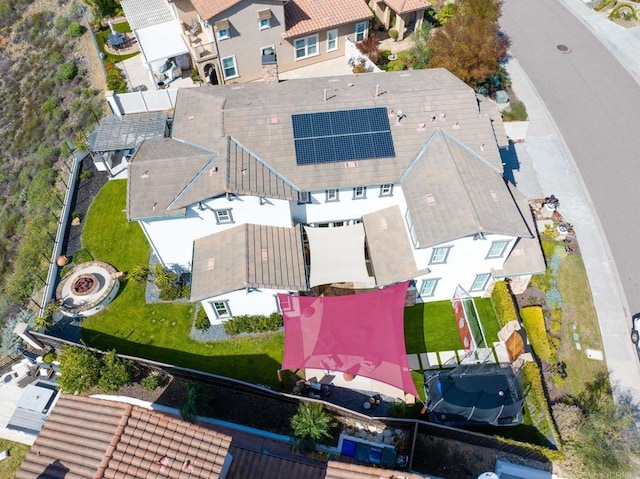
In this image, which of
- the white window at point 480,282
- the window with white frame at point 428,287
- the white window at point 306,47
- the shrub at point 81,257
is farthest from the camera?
the white window at point 306,47

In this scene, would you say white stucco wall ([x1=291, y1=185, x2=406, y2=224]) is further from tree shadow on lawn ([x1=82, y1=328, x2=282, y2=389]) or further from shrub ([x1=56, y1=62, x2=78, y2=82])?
shrub ([x1=56, y1=62, x2=78, y2=82])

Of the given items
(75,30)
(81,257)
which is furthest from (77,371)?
(75,30)

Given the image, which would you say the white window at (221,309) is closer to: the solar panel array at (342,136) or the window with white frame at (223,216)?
the window with white frame at (223,216)

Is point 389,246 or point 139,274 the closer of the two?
point 389,246

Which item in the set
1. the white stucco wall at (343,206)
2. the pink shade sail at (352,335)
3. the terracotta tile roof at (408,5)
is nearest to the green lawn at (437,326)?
the pink shade sail at (352,335)

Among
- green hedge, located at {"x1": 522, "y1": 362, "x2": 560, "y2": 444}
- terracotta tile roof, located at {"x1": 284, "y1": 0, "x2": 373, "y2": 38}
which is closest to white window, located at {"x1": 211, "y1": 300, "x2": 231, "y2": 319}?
green hedge, located at {"x1": 522, "y1": 362, "x2": 560, "y2": 444}

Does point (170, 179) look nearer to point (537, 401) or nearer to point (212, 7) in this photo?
point (212, 7)
